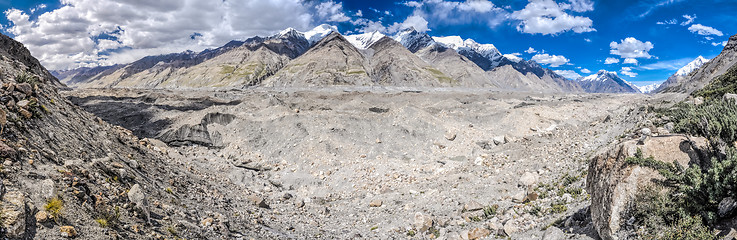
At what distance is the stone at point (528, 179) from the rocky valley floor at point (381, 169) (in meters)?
0.08

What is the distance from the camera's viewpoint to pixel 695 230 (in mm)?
5590

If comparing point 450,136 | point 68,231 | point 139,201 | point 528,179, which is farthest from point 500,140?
point 68,231

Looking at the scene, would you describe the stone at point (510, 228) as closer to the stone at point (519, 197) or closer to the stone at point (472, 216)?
the stone at point (472, 216)

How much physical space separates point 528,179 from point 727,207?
9.64 metres

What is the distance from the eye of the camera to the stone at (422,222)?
12828 mm

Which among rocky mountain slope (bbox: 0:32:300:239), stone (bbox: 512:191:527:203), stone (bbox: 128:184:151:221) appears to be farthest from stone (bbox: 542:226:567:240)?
stone (bbox: 128:184:151:221)

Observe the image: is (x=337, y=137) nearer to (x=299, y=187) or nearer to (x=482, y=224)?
(x=299, y=187)

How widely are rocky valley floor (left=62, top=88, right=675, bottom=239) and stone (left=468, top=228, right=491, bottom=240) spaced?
0.03 meters

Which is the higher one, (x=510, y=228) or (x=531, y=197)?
(x=531, y=197)

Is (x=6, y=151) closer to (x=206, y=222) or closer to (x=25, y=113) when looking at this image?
(x=25, y=113)

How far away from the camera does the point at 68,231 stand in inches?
213

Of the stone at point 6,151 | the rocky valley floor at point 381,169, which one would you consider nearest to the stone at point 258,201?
the rocky valley floor at point 381,169

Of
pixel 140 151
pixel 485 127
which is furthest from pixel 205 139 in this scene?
pixel 485 127

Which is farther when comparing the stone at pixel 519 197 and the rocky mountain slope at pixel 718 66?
the rocky mountain slope at pixel 718 66
